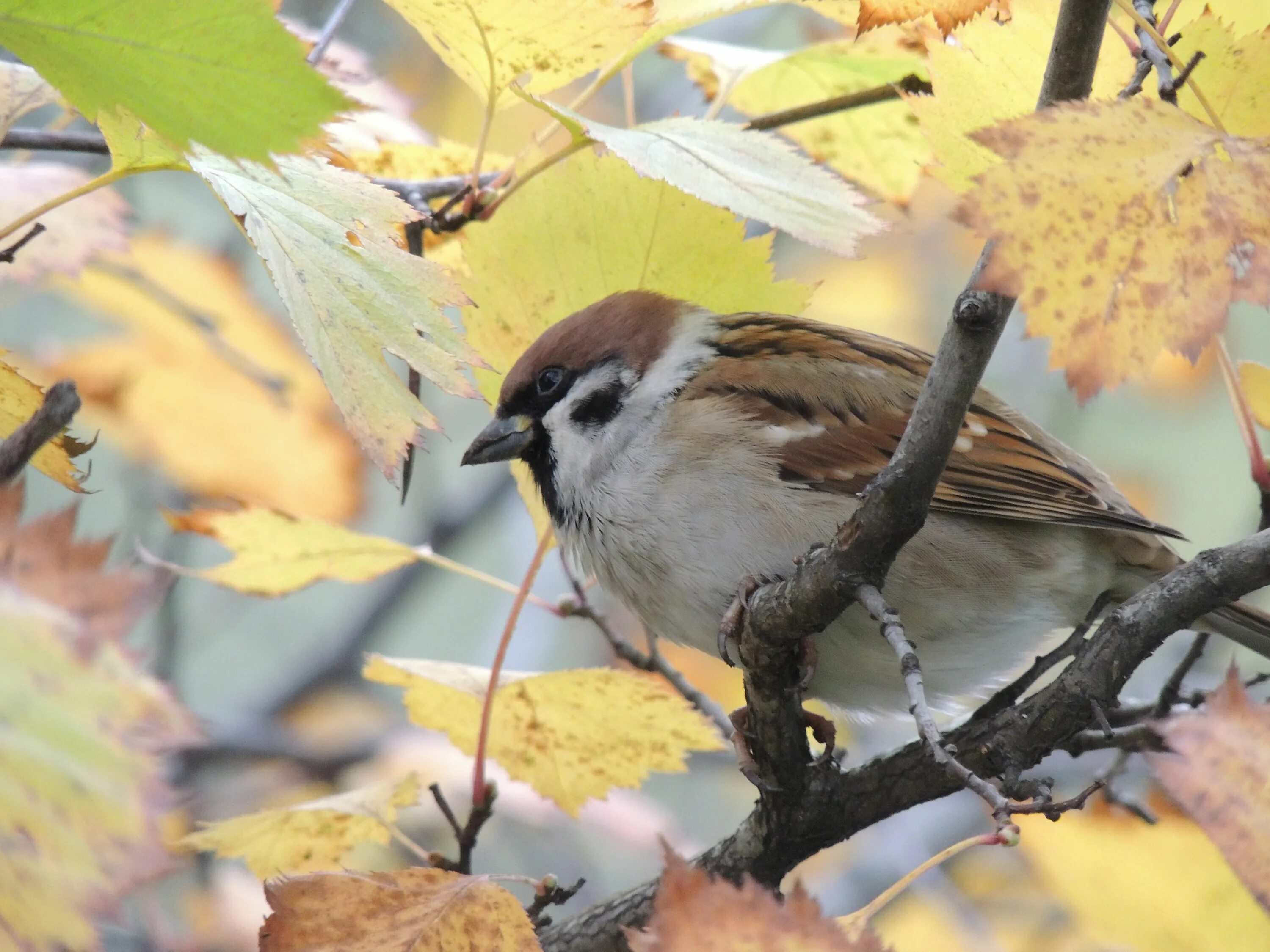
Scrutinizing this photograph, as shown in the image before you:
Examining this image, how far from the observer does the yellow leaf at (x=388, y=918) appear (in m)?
0.88

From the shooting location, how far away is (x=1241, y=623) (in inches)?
59.7

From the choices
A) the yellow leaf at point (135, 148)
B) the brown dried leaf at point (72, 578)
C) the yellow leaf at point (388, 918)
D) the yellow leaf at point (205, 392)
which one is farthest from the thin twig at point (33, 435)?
the yellow leaf at point (205, 392)

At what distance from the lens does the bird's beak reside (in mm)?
1604

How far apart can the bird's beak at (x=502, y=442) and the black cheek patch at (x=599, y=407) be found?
65mm

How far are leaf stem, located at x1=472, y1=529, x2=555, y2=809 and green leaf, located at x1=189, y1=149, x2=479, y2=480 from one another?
451mm

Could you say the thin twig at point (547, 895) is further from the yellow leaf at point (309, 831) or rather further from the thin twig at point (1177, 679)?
the thin twig at point (1177, 679)

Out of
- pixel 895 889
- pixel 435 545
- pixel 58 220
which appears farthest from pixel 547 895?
pixel 435 545

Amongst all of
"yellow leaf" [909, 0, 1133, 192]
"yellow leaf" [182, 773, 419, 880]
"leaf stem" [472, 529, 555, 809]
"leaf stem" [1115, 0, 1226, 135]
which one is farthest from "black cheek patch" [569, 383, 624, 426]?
"leaf stem" [1115, 0, 1226, 135]

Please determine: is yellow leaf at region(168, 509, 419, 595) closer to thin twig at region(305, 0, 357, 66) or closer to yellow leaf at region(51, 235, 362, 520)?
thin twig at region(305, 0, 357, 66)

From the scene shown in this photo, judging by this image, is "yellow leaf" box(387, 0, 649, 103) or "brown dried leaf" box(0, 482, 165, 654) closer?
"brown dried leaf" box(0, 482, 165, 654)

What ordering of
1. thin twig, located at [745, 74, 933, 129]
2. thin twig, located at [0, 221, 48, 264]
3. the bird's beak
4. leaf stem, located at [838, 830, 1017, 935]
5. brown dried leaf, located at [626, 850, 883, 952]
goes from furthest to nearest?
1. the bird's beak
2. thin twig, located at [745, 74, 933, 129]
3. thin twig, located at [0, 221, 48, 264]
4. leaf stem, located at [838, 830, 1017, 935]
5. brown dried leaf, located at [626, 850, 883, 952]

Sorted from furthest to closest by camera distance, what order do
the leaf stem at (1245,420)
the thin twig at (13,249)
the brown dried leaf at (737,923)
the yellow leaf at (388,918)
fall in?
the leaf stem at (1245,420) → the thin twig at (13,249) → the yellow leaf at (388,918) → the brown dried leaf at (737,923)

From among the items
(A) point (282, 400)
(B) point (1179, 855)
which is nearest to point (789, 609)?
(B) point (1179, 855)

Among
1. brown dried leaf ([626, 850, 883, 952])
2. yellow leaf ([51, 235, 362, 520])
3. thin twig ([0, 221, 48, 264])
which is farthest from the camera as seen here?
yellow leaf ([51, 235, 362, 520])
